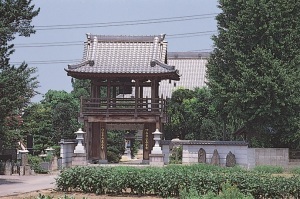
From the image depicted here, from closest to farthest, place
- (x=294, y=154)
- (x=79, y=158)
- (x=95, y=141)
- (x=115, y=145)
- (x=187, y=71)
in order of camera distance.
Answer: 1. (x=294, y=154)
2. (x=79, y=158)
3. (x=95, y=141)
4. (x=115, y=145)
5. (x=187, y=71)

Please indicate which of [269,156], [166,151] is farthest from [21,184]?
[269,156]

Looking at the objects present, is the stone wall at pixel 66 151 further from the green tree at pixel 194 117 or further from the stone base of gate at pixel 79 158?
the green tree at pixel 194 117

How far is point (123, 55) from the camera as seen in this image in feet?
126

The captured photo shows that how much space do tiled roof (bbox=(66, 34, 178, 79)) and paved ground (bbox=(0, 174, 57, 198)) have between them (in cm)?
932

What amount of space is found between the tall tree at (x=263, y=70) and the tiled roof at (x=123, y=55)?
416 cm

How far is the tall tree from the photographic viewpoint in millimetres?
32438

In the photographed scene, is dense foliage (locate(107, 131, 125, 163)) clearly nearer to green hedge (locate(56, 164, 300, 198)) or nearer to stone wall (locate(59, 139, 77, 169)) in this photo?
stone wall (locate(59, 139, 77, 169))

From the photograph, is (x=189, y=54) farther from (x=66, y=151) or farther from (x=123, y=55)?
(x=66, y=151)

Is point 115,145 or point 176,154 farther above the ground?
point 115,145

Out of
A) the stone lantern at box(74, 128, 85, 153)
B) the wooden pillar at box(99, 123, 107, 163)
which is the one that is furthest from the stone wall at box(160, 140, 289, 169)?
the stone lantern at box(74, 128, 85, 153)

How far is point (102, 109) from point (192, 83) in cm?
2940

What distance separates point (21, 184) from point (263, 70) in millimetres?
15782

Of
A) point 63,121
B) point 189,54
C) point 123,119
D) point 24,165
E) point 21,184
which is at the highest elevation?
point 189,54

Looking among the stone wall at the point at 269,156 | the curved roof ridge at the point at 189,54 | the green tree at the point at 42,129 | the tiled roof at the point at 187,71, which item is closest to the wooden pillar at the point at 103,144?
the green tree at the point at 42,129
